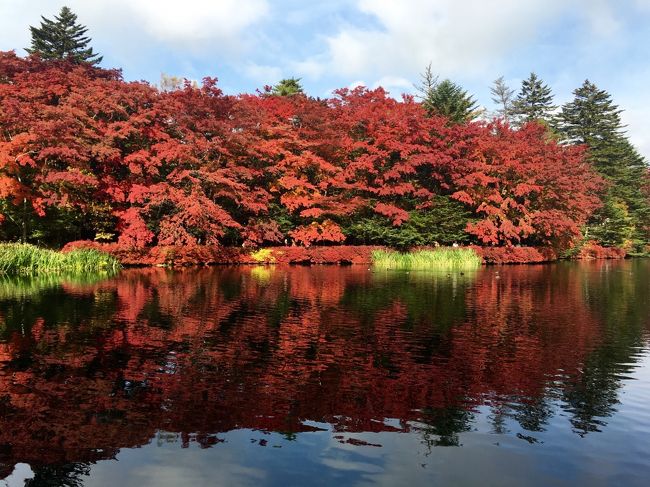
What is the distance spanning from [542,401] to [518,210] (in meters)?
34.4

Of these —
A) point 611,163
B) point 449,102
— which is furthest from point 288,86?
point 611,163

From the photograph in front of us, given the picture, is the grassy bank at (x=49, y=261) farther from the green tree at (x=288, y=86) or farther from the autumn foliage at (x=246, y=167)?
the green tree at (x=288, y=86)

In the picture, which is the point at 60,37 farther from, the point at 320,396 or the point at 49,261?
the point at 320,396

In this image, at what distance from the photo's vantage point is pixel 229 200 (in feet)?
111

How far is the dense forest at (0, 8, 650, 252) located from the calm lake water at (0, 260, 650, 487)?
51.1 ft

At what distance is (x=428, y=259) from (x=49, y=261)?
21441 millimetres

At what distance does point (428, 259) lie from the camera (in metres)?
32.7

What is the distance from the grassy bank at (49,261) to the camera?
22.6 m

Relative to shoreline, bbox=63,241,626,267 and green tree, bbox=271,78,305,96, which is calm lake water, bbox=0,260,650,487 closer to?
shoreline, bbox=63,241,626,267

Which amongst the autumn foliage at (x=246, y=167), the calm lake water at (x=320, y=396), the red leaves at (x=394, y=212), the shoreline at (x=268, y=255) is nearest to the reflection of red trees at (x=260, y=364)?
the calm lake water at (x=320, y=396)

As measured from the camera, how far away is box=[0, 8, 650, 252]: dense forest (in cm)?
2706

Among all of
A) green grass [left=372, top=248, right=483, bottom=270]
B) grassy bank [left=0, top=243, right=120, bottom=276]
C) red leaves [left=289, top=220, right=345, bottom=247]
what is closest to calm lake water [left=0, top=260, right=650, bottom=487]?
grassy bank [left=0, top=243, right=120, bottom=276]

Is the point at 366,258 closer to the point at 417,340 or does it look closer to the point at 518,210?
the point at 518,210

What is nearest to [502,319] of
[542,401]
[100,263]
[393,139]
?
[542,401]
